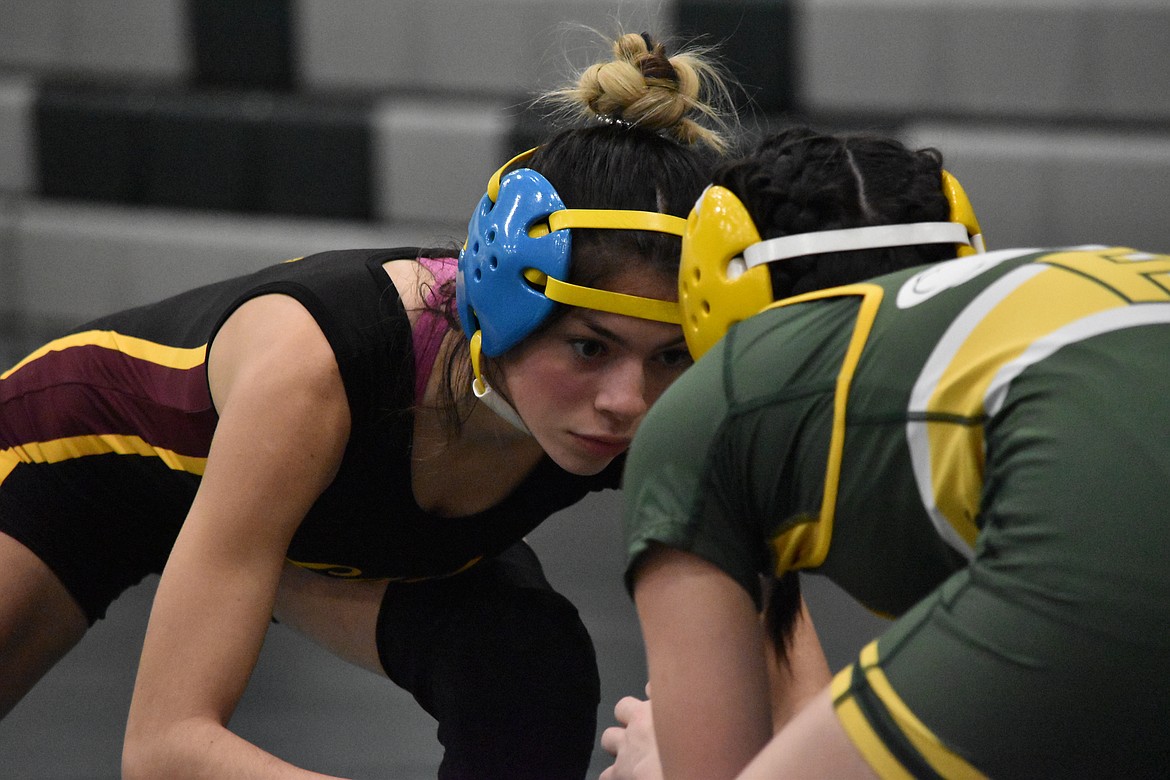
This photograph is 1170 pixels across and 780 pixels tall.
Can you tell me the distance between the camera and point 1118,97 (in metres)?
3.95

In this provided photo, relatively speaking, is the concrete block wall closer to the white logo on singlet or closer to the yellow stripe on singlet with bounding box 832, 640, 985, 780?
the white logo on singlet

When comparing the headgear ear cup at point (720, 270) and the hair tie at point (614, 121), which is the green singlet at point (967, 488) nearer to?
the headgear ear cup at point (720, 270)

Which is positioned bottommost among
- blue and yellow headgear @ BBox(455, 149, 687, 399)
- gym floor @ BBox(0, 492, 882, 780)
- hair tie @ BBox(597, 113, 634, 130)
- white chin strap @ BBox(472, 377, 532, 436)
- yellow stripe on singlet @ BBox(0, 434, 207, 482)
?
gym floor @ BBox(0, 492, 882, 780)

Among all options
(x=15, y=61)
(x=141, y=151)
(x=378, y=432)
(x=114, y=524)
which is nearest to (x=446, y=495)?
(x=378, y=432)

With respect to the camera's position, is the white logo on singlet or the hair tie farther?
the hair tie

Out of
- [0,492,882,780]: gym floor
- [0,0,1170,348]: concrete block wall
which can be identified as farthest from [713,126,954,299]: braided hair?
[0,0,1170,348]: concrete block wall

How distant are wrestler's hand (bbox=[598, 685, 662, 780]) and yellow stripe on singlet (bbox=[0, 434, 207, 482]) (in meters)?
0.62

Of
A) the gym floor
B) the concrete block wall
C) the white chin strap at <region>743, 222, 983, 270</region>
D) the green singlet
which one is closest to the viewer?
the green singlet

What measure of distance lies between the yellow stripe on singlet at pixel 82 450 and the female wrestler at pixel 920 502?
2.80 ft

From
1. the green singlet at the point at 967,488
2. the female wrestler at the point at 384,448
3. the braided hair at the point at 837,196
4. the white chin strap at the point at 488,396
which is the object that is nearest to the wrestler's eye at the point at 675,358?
the female wrestler at the point at 384,448

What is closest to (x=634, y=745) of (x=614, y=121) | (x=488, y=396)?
(x=488, y=396)

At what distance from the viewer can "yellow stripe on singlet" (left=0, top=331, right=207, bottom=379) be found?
5.46 ft

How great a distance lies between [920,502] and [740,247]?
293 millimetres

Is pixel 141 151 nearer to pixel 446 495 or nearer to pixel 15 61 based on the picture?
pixel 15 61
